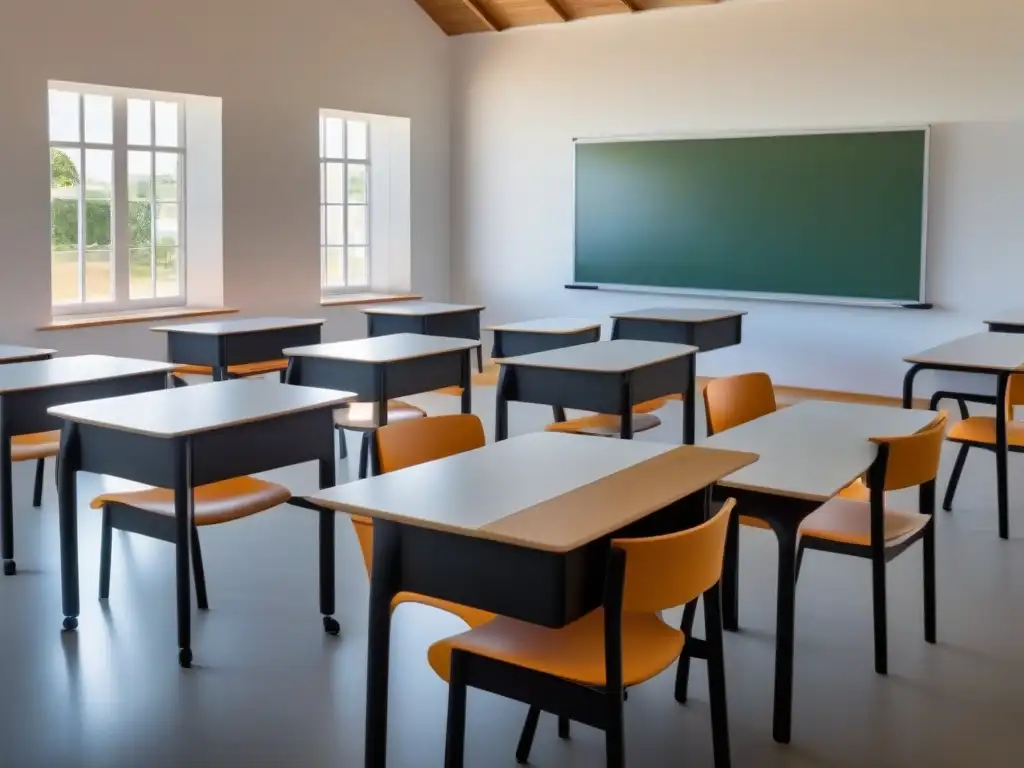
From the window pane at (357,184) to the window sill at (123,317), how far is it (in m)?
1.89

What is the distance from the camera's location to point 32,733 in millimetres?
2820

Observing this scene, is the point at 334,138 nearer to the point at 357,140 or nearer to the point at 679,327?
the point at 357,140

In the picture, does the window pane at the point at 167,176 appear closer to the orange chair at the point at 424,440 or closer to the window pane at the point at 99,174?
the window pane at the point at 99,174

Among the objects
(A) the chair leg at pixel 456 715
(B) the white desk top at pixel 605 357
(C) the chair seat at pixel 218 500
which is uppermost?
(B) the white desk top at pixel 605 357

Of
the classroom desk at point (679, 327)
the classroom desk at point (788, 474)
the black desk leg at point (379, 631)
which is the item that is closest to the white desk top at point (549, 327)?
the classroom desk at point (679, 327)

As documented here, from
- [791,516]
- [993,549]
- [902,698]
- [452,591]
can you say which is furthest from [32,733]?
[993,549]

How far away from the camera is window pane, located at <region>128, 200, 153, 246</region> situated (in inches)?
319

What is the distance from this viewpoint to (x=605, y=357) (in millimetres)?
5051

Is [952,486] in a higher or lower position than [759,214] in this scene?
lower

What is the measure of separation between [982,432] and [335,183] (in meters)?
6.31

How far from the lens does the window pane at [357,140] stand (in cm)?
980

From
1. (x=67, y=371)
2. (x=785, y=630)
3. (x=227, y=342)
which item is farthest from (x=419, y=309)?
(x=785, y=630)

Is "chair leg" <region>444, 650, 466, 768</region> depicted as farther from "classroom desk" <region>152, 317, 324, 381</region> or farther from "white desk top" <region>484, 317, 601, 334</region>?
"white desk top" <region>484, 317, 601, 334</region>

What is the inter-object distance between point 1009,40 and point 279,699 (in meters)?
6.73
